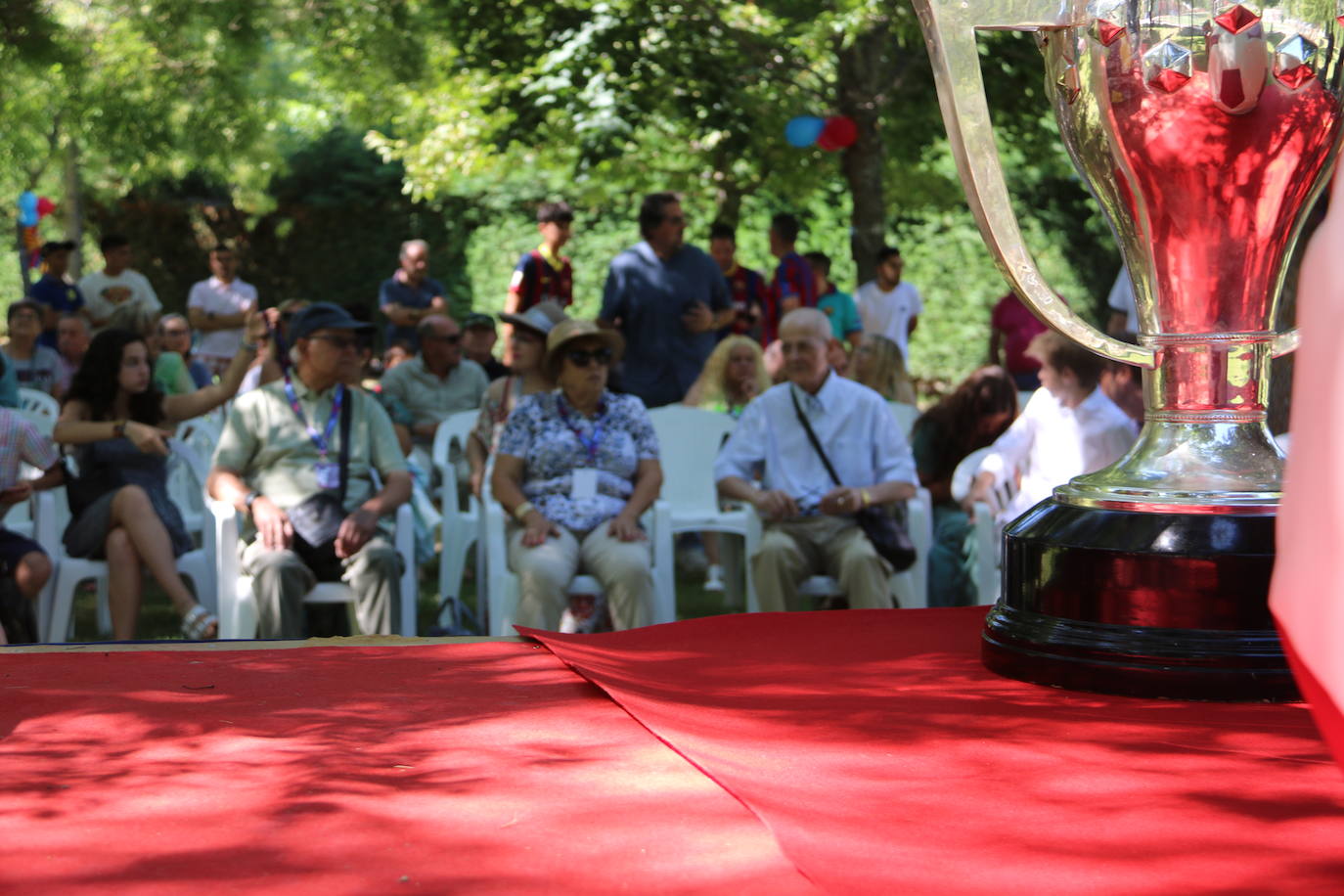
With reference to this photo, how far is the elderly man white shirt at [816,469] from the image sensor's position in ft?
17.6

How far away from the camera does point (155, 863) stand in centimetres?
96

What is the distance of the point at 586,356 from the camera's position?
220 inches

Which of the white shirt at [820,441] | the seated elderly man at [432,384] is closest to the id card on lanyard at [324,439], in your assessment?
the white shirt at [820,441]

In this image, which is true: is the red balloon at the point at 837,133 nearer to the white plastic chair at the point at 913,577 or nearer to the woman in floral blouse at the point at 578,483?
the woman in floral blouse at the point at 578,483

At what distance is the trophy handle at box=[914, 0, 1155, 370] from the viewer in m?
1.50

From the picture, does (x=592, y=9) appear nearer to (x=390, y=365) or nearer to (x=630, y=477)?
(x=390, y=365)

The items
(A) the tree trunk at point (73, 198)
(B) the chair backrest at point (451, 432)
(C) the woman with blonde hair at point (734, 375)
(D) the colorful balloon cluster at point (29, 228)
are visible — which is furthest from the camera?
(A) the tree trunk at point (73, 198)

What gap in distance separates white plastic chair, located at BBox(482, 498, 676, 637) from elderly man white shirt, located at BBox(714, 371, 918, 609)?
309mm

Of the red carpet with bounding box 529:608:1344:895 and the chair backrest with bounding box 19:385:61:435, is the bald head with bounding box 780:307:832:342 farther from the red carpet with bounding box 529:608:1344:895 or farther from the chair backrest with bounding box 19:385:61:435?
the red carpet with bounding box 529:608:1344:895

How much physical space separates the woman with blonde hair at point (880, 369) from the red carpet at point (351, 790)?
19.9ft

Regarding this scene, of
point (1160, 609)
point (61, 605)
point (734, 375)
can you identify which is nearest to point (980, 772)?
point (1160, 609)

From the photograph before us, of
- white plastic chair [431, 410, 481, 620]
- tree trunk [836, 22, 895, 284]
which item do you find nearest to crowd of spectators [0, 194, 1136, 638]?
white plastic chair [431, 410, 481, 620]

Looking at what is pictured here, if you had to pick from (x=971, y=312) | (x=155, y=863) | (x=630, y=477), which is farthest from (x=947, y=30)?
(x=971, y=312)

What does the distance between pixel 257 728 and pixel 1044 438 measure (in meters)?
4.42
